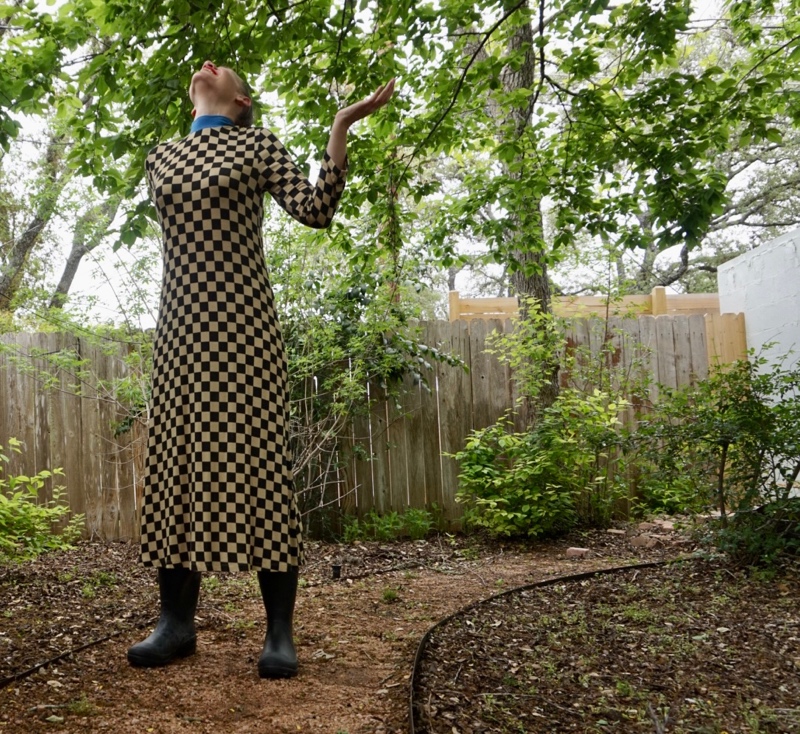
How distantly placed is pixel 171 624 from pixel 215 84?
1661 mm

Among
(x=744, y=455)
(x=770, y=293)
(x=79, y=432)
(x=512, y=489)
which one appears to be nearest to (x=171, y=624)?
(x=744, y=455)

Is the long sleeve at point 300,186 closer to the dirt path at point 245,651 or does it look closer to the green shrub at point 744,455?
the dirt path at point 245,651

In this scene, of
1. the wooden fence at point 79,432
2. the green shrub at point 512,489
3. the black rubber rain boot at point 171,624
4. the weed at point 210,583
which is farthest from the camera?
the wooden fence at point 79,432

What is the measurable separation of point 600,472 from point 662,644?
2.88 m

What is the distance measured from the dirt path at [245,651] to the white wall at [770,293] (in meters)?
2.61

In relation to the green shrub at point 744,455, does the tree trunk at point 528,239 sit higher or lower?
higher

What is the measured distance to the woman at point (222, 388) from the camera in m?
2.01

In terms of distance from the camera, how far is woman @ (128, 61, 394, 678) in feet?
6.60

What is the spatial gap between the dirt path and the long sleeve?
130cm

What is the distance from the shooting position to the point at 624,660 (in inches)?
89.7

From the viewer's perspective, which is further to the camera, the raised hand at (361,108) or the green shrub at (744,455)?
the green shrub at (744,455)

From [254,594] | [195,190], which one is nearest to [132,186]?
[195,190]

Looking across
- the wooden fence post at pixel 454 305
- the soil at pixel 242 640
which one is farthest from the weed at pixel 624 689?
the wooden fence post at pixel 454 305

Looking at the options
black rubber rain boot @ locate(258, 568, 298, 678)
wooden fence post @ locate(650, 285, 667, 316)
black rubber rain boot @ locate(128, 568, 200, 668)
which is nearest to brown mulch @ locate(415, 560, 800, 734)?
black rubber rain boot @ locate(258, 568, 298, 678)
